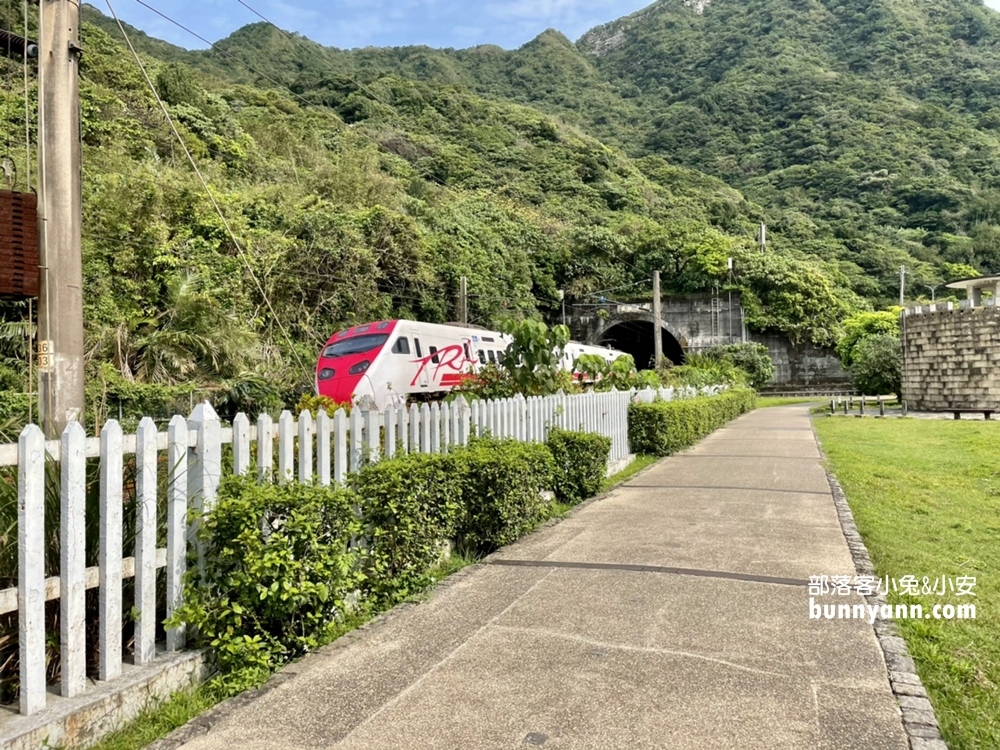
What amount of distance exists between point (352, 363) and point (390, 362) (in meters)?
1.01

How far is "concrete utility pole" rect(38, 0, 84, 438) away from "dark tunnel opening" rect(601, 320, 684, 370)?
4083cm

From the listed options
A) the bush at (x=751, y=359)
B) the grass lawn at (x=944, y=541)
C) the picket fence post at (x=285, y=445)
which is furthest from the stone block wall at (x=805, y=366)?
the picket fence post at (x=285, y=445)

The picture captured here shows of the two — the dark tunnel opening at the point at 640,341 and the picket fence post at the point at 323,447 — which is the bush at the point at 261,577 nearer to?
the picket fence post at the point at 323,447

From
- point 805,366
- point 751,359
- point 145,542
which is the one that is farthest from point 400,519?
point 805,366

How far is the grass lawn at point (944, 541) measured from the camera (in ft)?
9.88

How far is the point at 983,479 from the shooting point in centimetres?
984

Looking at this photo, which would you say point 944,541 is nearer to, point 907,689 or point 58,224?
point 907,689

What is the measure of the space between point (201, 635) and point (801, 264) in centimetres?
4923

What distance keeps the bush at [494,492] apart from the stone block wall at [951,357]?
28.5 metres

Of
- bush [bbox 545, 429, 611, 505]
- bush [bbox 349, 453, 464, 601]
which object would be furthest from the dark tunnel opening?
bush [bbox 349, 453, 464, 601]

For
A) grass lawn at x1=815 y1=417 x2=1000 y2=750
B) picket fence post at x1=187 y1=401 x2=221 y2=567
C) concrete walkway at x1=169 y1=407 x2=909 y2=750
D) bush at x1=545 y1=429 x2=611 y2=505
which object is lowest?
grass lawn at x1=815 y1=417 x2=1000 y2=750

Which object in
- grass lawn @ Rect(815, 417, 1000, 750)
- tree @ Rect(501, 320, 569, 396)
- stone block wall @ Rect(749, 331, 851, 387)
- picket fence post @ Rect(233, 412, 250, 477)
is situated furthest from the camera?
stone block wall @ Rect(749, 331, 851, 387)

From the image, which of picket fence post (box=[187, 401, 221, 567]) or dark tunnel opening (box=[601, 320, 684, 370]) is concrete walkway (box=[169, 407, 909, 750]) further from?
dark tunnel opening (box=[601, 320, 684, 370])

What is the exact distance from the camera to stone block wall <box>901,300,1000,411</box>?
88.1 ft
